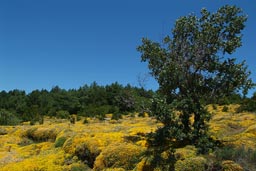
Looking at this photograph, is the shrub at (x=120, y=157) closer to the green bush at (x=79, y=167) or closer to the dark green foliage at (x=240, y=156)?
the green bush at (x=79, y=167)

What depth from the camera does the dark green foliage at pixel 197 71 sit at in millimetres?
16469

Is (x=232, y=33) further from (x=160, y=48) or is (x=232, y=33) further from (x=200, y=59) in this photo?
(x=160, y=48)

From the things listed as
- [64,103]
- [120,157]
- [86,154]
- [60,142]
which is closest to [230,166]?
[120,157]

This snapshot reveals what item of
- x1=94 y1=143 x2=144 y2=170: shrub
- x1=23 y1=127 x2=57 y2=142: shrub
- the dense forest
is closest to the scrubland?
x1=94 y1=143 x2=144 y2=170: shrub

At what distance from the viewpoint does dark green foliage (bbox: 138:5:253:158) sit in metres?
16.5

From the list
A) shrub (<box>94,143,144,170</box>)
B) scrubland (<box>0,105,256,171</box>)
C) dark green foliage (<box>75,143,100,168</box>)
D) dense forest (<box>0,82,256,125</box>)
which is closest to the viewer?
scrubland (<box>0,105,256,171</box>)

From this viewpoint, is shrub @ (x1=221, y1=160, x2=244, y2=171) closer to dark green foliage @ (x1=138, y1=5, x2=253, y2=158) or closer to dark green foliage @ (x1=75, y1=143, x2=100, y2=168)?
dark green foliage @ (x1=138, y1=5, x2=253, y2=158)

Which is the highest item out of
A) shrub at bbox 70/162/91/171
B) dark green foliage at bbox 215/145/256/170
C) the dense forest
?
the dense forest

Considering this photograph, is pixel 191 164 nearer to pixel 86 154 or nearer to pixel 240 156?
pixel 240 156

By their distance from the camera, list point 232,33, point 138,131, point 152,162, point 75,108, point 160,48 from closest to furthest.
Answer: point 152,162 → point 232,33 → point 160,48 → point 138,131 → point 75,108

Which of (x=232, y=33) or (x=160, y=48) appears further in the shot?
(x=160, y=48)

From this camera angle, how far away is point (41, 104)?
82.3 meters

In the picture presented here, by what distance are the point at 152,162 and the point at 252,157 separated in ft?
13.6

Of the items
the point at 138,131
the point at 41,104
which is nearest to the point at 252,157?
the point at 138,131
